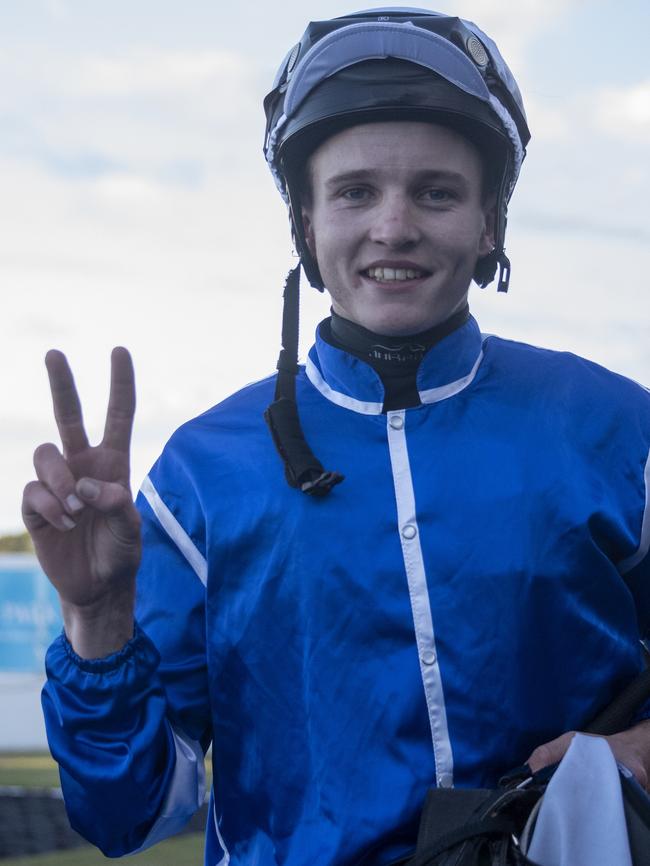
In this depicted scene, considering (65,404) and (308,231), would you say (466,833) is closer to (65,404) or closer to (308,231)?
(65,404)

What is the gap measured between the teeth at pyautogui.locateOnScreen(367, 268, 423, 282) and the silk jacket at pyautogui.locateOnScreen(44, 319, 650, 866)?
0.15 m

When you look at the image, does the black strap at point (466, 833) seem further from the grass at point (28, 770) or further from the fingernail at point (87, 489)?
the grass at point (28, 770)

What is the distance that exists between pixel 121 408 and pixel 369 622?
1.80 ft

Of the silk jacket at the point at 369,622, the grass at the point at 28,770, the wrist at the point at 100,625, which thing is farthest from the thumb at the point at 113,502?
the grass at the point at 28,770

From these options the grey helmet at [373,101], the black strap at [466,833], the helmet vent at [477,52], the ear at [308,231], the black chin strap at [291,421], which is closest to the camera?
the black strap at [466,833]

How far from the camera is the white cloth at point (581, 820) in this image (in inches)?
79.3

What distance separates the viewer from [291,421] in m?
2.46

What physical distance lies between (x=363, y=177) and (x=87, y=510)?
0.79 m

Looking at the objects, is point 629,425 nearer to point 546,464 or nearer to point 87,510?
point 546,464

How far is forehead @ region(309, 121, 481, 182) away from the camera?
243cm

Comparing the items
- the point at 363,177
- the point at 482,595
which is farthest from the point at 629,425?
the point at 363,177

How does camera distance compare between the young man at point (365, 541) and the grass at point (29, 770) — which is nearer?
the young man at point (365, 541)

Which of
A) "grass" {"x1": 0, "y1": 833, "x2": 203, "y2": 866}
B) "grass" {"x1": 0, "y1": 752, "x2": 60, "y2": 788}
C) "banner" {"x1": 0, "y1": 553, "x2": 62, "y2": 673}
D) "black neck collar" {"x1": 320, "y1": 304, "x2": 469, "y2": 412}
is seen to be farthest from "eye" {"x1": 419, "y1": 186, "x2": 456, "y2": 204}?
"banner" {"x1": 0, "y1": 553, "x2": 62, "y2": 673}

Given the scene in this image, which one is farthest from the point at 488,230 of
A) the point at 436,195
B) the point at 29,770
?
the point at 29,770
